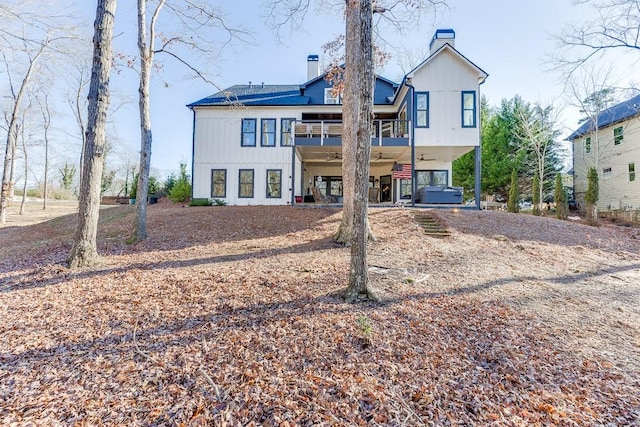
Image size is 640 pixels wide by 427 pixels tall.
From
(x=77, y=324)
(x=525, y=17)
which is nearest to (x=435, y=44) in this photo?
(x=525, y=17)

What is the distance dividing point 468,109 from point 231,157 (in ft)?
38.6

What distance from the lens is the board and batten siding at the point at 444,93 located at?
44.8 ft

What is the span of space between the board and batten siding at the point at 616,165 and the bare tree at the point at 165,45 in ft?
74.0

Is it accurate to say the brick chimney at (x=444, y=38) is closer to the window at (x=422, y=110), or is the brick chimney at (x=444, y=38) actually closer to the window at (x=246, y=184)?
the window at (x=422, y=110)

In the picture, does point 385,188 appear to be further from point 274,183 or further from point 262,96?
point 262,96

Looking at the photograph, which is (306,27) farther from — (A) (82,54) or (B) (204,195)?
(B) (204,195)

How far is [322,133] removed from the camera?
1330cm

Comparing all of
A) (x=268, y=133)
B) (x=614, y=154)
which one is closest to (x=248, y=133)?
(x=268, y=133)

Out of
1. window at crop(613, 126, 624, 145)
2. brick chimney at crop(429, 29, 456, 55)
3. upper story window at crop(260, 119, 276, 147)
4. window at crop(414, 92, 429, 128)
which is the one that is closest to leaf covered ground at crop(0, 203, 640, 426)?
window at crop(414, 92, 429, 128)

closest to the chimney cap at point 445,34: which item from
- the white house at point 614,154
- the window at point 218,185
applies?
the white house at point 614,154

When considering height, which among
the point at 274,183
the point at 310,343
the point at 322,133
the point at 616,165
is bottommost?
the point at 310,343

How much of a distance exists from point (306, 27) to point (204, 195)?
9960 mm

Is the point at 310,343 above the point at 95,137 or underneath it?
underneath

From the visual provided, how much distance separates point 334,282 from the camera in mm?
4887
